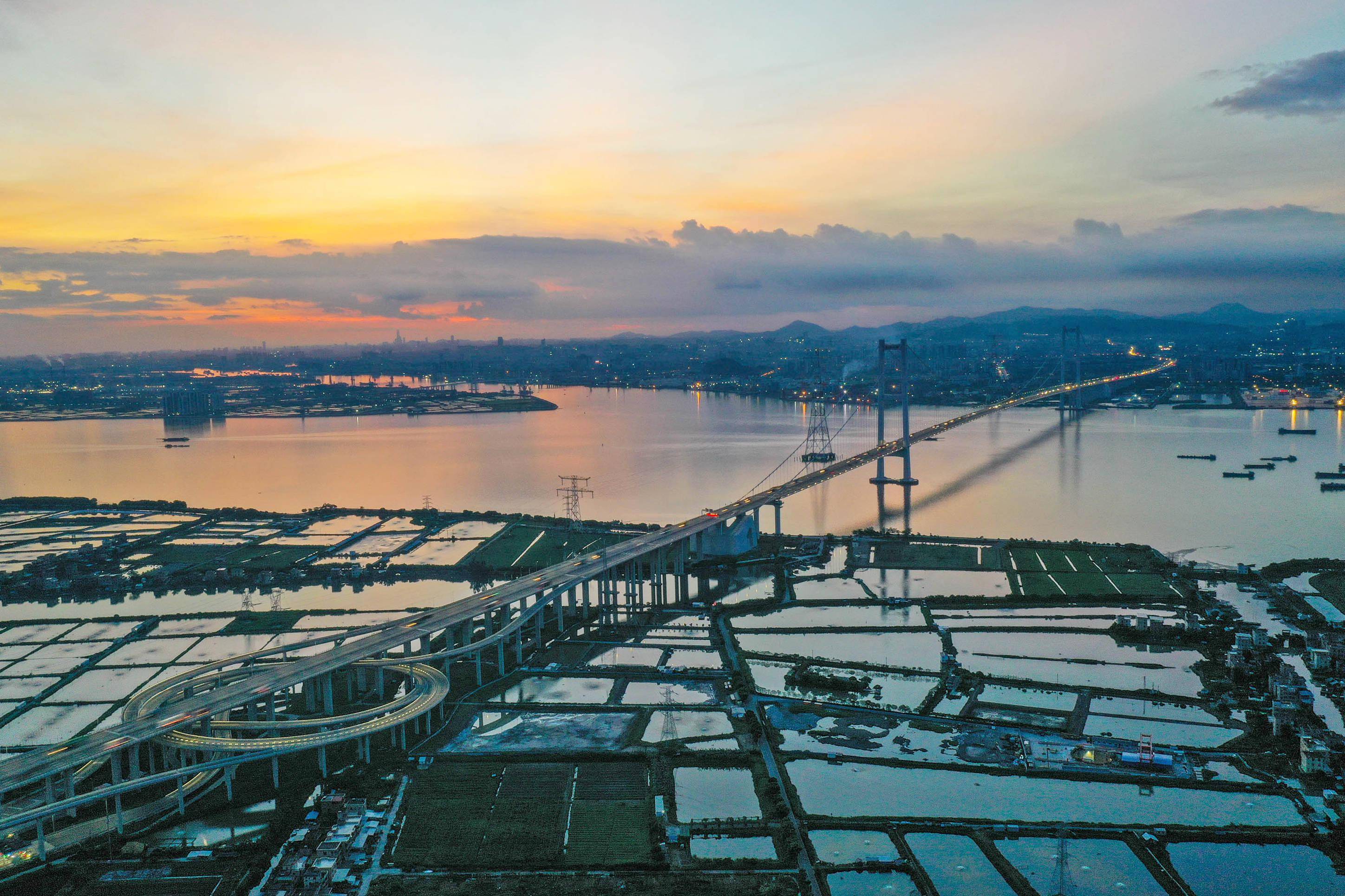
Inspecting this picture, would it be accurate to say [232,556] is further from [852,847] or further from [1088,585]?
[1088,585]

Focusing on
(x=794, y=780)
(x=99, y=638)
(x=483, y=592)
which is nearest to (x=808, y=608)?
(x=483, y=592)

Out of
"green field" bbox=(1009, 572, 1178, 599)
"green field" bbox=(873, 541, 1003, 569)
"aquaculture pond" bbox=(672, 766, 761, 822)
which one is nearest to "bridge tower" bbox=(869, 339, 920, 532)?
"green field" bbox=(873, 541, 1003, 569)

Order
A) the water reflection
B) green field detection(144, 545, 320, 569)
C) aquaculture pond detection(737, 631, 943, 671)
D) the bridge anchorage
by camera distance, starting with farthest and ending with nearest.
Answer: the water reflection < green field detection(144, 545, 320, 569) < aquaculture pond detection(737, 631, 943, 671) < the bridge anchorage

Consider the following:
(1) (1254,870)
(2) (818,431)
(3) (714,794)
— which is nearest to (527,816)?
(3) (714,794)

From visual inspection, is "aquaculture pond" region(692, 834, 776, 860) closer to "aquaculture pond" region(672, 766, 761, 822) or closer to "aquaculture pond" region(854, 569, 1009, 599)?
"aquaculture pond" region(672, 766, 761, 822)

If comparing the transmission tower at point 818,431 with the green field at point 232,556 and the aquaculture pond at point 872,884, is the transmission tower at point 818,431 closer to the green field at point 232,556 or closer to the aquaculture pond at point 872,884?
the green field at point 232,556

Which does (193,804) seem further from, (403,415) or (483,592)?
(403,415)
